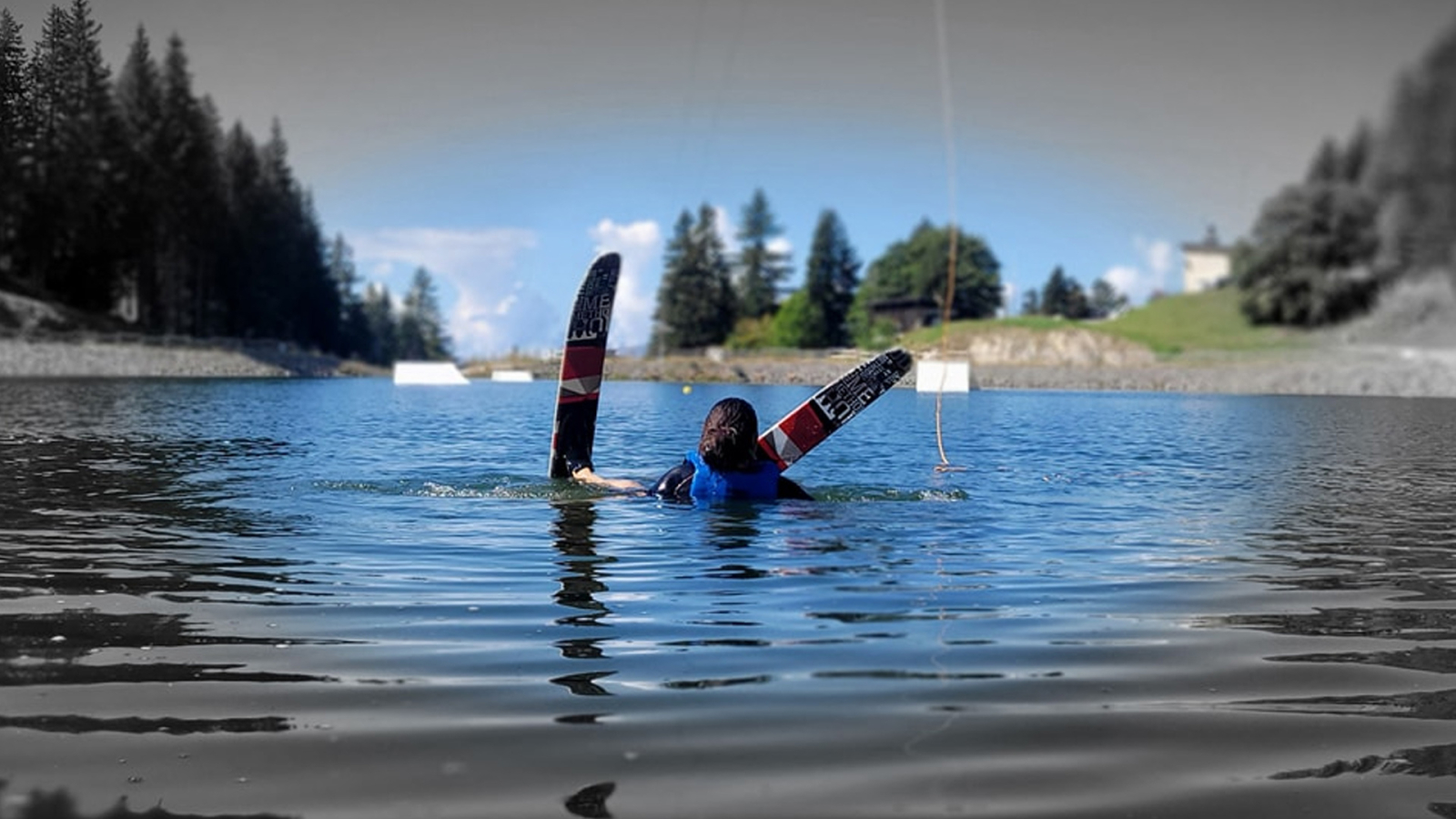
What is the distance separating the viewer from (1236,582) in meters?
9.17

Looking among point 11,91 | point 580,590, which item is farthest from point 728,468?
point 11,91

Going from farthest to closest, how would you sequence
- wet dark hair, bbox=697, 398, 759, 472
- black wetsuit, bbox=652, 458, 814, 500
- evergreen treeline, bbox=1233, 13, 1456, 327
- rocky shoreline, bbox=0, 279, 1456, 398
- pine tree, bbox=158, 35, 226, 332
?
1. pine tree, bbox=158, 35, 226, 332
2. rocky shoreline, bbox=0, 279, 1456, 398
3. black wetsuit, bbox=652, 458, 814, 500
4. wet dark hair, bbox=697, 398, 759, 472
5. evergreen treeline, bbox=1233, 13, 1456, 327

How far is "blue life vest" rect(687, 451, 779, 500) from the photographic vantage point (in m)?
12.8

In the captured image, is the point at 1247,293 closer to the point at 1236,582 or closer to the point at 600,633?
the point at 600,633

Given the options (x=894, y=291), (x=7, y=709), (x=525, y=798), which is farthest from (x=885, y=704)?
(x=894, y=291)

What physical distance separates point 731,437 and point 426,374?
91.1m

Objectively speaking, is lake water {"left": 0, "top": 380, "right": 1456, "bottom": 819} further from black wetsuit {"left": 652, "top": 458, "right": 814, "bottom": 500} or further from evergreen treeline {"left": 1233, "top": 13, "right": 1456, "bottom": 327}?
evergreen treeline {"left": 1233, "top": 13, "right": 1456, "bottom": 327}

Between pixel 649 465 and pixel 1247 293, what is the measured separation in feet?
58.5

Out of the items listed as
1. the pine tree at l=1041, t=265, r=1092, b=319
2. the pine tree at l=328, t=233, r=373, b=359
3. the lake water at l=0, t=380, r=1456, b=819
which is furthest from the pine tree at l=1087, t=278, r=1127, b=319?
the lake water at l=0, t=380, r=1456, b=819

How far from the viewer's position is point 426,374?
99938 mm

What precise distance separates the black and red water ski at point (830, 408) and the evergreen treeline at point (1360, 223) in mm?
11351

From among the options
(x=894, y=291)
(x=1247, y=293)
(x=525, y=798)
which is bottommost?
(x=525, y=798)

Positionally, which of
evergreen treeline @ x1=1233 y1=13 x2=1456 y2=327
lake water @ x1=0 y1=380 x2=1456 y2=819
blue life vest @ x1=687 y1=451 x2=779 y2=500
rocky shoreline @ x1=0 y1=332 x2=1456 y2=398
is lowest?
lake water @ x1=0 y1=380 x2=1456 y2=819

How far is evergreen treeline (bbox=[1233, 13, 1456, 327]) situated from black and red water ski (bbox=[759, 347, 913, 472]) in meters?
11.4
